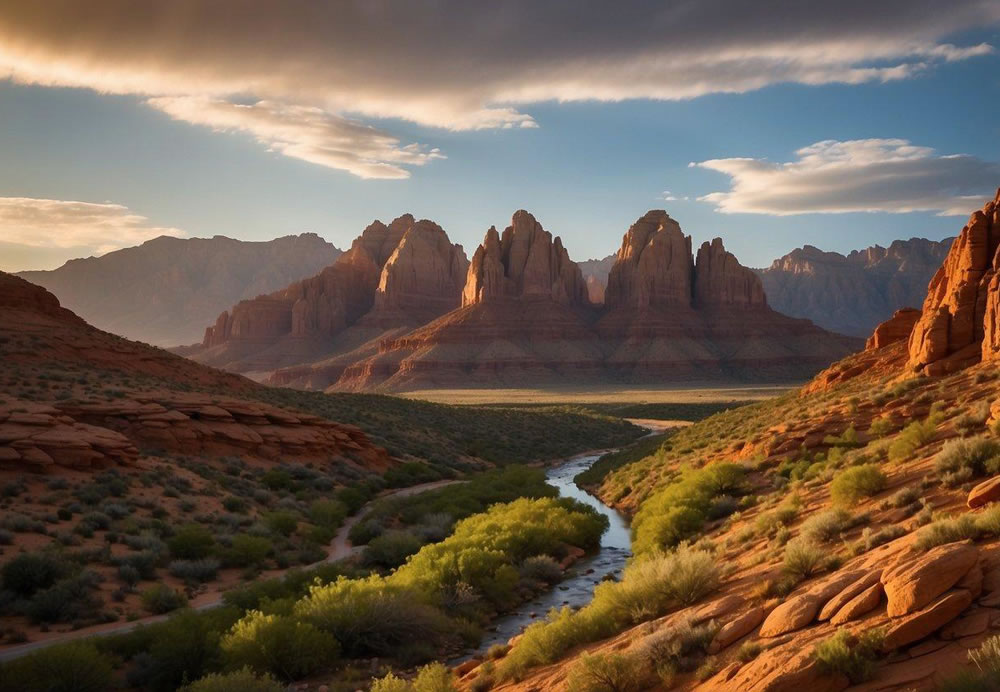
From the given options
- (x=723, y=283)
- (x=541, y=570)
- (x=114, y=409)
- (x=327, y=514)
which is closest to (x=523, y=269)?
(x=723, y=283)

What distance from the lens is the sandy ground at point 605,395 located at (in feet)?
358

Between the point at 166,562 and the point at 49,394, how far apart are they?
17.4 meters

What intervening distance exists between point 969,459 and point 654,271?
158773 millimetres

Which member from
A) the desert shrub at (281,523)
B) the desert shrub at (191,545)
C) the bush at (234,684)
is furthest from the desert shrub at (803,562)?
the desert shrub at (281,523)

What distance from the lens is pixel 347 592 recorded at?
1595 cm

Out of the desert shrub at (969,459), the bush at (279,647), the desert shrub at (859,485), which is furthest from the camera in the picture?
the desert shrub at (859,485)

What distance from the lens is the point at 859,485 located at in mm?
15117

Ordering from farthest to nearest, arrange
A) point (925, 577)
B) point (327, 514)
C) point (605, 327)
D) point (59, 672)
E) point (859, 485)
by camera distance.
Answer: point (605, 327) < point (327, 514) < point (859, 485) < point (59, 672) < point (925, 577)

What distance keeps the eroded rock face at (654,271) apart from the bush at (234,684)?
158m

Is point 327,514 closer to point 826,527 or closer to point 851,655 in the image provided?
point 826,527

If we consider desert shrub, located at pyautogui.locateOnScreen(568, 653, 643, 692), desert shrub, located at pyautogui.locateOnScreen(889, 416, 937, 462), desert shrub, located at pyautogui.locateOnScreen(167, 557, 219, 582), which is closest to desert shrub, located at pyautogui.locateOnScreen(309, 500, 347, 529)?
desert shrub, located at pyautogui.locateOnScreen(167, 557, 219, 582)

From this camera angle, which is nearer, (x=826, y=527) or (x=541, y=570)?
(x=826, y=527)

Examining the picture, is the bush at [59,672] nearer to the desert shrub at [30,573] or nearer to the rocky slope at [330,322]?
the desert shrub at [30,573]

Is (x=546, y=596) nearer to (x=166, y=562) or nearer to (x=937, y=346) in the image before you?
(x=166, y=562)
